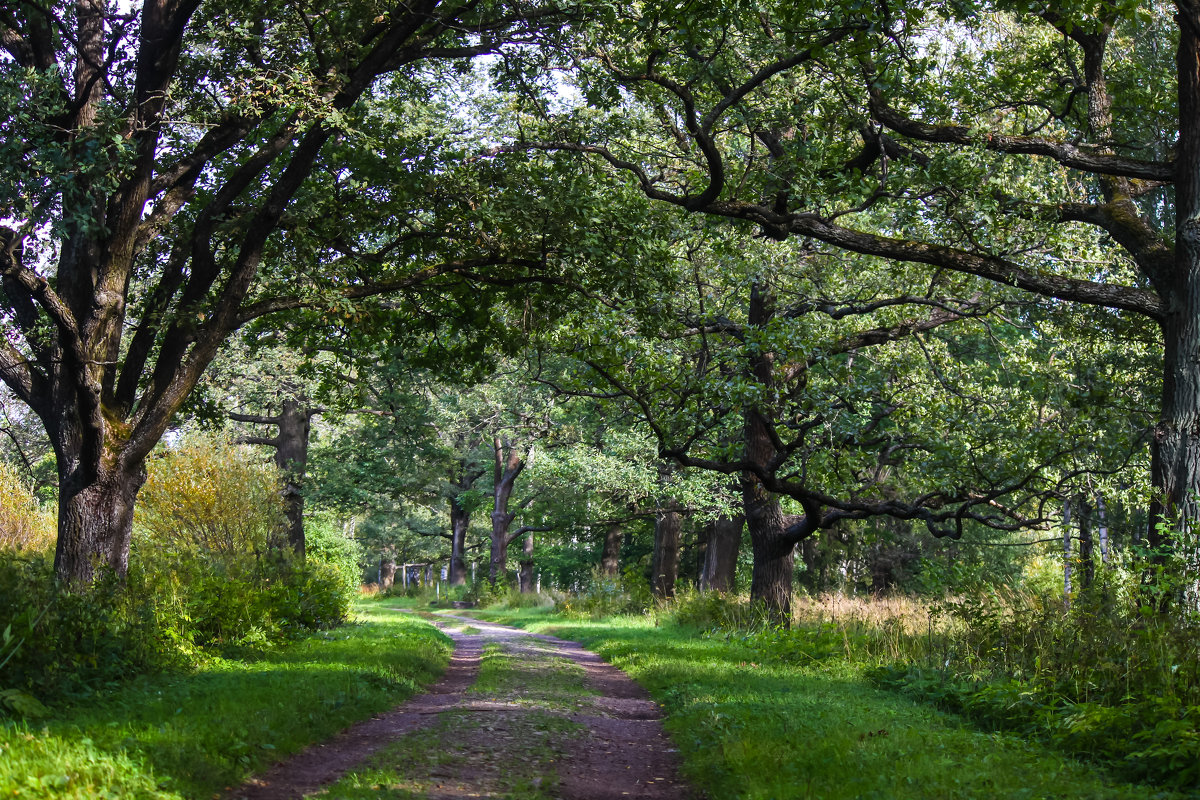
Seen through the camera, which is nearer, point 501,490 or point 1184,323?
point 1184,323

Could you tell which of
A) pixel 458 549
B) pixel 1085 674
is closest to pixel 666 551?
pixel 1085 674

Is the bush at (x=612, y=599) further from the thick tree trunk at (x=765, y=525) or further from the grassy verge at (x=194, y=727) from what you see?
the grassy verge at (x=194, y=727)

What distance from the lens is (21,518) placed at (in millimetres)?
16969

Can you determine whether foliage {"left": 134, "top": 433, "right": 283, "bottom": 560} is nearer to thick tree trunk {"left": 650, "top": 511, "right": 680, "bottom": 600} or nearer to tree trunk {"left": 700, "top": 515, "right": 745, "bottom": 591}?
tree trunk {"left": 700, "top": 515, "right": 745, "bottom": 591}

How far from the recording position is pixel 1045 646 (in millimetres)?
8906

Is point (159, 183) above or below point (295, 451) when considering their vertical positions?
above

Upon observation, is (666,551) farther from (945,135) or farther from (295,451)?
(945,135)

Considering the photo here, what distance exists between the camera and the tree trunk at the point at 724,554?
2438 cm

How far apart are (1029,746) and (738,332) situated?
10864 millimetres

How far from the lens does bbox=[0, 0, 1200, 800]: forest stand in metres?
7.13

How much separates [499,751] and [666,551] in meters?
21.6

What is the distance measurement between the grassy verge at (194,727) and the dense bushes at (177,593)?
A: 47 centimetres

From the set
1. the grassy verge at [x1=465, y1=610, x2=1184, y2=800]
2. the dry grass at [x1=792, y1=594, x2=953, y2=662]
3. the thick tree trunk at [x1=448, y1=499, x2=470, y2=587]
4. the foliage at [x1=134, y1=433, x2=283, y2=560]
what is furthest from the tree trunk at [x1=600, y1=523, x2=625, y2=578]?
the grassy verge at [x1=465, y1=610, x2=1184, y2=800]

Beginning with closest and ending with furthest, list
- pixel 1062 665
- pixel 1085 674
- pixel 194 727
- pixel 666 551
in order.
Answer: pixel 194 727 → pixel 1085 674 → pixel 1062 665 → pixel 666 551
